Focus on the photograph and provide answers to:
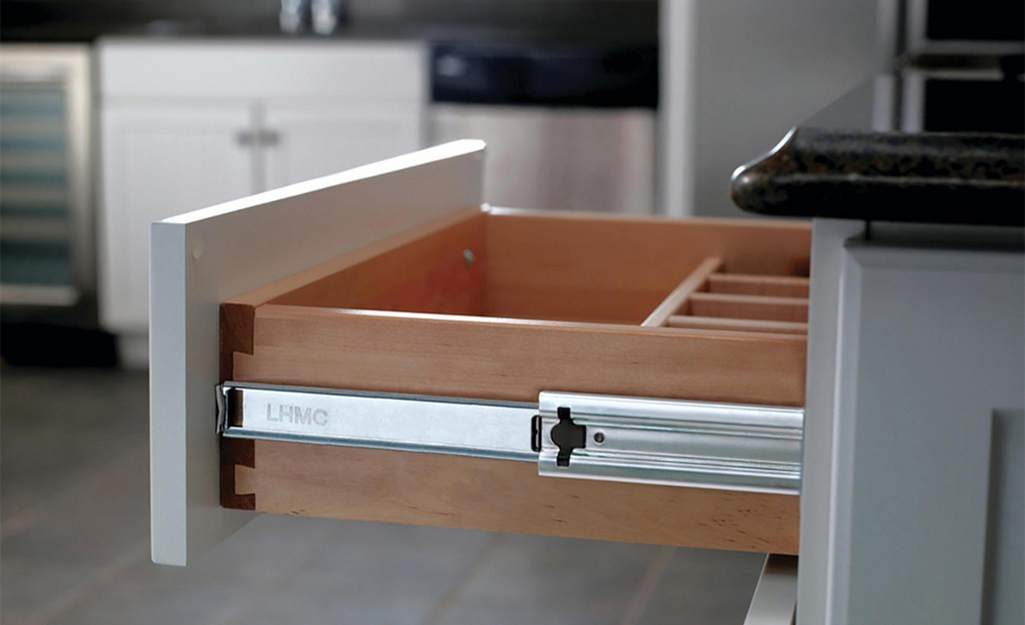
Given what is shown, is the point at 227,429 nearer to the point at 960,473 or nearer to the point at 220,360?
the point at 220,360

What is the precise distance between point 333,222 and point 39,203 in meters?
2.87

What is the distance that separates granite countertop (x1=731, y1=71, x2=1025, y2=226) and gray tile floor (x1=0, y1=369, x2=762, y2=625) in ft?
4.80

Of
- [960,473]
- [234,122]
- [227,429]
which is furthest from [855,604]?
[234,122]

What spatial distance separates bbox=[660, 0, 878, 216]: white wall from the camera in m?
1.89

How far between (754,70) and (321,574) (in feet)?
3.75

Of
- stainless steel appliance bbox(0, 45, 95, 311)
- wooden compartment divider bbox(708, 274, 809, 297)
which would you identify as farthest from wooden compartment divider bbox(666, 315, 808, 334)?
stainless steel appliance bbox(0, 45, 95, 311)

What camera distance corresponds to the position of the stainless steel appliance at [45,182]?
3.30 meters

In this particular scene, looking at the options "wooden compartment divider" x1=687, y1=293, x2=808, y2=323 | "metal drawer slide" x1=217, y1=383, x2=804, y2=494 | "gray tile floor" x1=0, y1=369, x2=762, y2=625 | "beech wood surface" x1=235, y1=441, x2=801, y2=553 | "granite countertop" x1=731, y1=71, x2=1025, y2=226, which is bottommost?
"gray tile floor" x1=0, y1=369, x2=762, y2=625

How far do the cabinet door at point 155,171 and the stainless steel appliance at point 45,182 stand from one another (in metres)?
0.08

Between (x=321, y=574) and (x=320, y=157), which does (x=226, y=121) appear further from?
(x=321, y=574)

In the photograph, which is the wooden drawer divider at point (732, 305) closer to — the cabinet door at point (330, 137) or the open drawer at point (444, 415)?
the open drawer at point (444, 415)

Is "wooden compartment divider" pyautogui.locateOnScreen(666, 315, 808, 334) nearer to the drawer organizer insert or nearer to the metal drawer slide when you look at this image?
the drawer organizer insert

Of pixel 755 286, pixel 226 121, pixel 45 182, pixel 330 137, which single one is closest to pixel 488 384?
pixel 755 286

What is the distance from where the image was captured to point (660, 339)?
62cm
